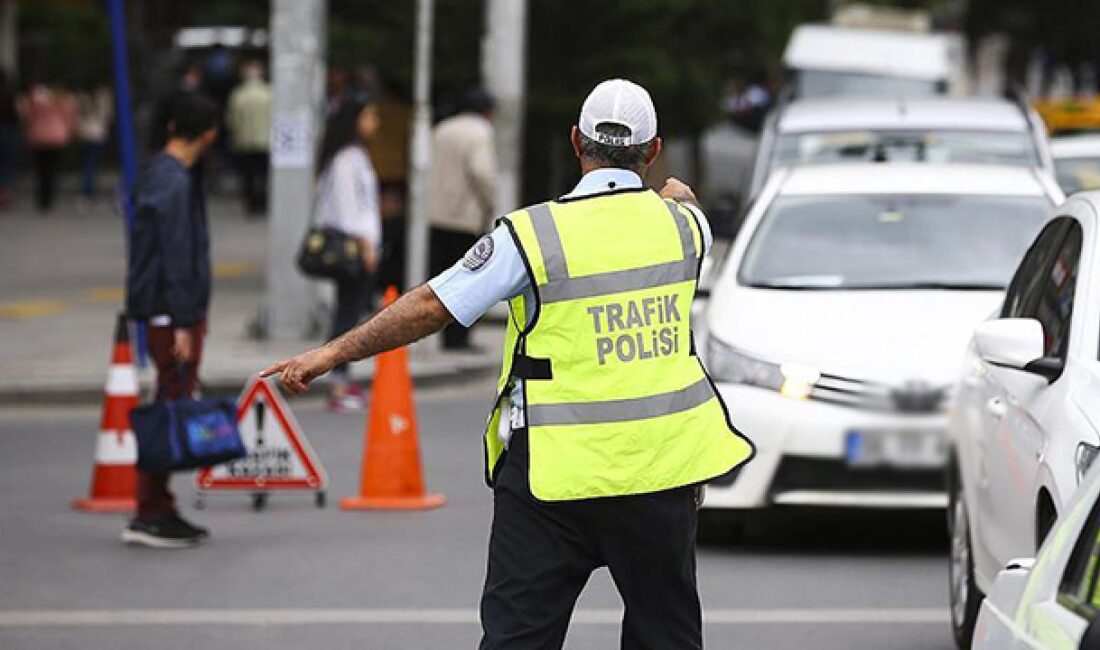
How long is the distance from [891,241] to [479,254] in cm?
585

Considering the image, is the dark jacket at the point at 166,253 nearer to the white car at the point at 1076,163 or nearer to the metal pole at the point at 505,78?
the white car at the point at 1076,163

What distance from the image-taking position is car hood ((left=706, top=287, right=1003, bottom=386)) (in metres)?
10.0

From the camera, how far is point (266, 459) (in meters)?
11.7

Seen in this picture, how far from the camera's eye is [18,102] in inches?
1405

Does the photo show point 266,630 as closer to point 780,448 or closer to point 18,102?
point 780,448

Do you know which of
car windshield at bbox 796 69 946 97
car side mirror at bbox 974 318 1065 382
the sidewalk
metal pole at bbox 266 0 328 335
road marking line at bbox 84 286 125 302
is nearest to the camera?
car side mirror at bbox 974 318 1065 382

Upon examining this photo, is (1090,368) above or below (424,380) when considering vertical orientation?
above

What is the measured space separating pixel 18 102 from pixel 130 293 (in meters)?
26.1

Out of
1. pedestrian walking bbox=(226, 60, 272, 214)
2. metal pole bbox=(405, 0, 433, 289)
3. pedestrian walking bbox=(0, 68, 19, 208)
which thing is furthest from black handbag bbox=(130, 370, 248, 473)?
pedestrian walking bbox=(0, 68, 19, 208)

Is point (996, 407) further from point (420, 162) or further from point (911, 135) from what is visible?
point (420, 162)

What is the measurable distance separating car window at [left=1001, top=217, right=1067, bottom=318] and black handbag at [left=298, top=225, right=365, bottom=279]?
279 inches

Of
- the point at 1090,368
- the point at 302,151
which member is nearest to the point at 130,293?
the point at 1090,368

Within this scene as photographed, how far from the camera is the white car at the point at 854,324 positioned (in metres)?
10.0

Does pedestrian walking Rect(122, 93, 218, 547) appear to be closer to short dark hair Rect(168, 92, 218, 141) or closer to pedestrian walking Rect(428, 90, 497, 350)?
short dark hair Rect(168, 92, 218, 141)
